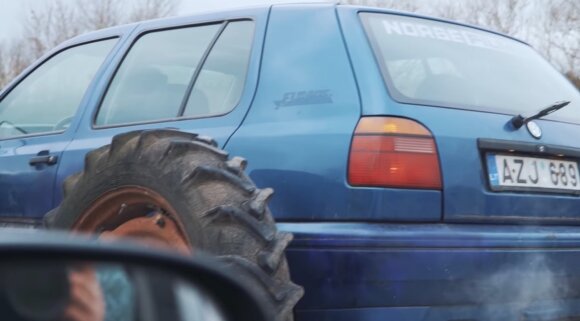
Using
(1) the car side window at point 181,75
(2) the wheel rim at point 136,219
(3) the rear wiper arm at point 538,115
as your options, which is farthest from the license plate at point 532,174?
(2) the wheel rim at point 136,219

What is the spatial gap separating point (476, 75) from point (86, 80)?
1.97 meters

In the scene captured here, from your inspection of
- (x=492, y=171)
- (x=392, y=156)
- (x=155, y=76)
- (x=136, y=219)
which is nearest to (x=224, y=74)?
(x=155, y=76)

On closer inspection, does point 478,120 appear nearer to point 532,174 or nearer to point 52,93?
point 532,174

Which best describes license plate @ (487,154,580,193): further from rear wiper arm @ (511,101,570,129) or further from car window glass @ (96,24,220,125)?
car window glass @ (96,24,220,125)

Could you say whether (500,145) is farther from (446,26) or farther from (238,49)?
(238,49)

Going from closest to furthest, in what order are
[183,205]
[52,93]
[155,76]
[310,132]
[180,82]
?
[183,205] < [310,132] < [180,82] < [155,76] < [52,93]

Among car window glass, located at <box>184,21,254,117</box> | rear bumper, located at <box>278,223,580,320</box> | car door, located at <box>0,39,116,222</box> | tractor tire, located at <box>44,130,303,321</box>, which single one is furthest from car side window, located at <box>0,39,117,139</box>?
rear bumper, located at <box>278,223,580,320</box>

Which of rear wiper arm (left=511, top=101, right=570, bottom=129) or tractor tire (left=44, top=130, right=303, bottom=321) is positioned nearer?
tractor tire (left=44, top=130, right=303, bottom=321)

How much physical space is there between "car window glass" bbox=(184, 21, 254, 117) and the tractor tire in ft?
1.48

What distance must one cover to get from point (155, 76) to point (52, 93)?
0.82m

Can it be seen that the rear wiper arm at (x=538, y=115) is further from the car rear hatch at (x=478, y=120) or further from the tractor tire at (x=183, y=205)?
the tractor tire at (x=183, y=205)

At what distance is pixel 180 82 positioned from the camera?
3.58 meters

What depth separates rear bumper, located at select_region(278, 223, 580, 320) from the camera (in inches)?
109

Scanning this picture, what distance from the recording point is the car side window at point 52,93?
409 cm
